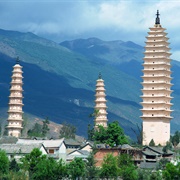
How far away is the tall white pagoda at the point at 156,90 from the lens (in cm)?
11344

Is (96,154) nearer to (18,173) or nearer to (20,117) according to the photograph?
(18,173)

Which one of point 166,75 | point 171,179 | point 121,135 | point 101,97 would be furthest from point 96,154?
point 101,97

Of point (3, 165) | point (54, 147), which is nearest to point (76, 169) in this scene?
point (3, 165)

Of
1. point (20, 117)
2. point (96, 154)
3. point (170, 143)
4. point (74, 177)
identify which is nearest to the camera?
point (74, 177)

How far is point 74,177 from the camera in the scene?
73000mm

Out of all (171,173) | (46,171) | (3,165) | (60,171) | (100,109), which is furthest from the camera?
(100,109)

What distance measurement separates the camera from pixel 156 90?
11456 cm

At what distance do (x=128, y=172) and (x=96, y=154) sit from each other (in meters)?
16.4

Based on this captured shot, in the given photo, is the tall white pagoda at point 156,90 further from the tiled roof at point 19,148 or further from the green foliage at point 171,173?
the green foliage at point 171,173

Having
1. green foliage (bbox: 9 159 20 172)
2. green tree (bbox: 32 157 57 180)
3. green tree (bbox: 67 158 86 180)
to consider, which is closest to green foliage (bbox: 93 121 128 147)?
green foliage (bbox: 9 159 20 172)

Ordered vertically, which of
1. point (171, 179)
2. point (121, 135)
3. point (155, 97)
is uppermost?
point (155, 97)

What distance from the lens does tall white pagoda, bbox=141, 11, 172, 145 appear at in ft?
372

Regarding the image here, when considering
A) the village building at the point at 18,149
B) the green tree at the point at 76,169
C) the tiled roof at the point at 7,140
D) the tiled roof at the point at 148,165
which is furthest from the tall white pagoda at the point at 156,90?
the green tree at the point at 76,169

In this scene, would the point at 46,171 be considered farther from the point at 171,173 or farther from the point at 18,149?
the point at 18,149
